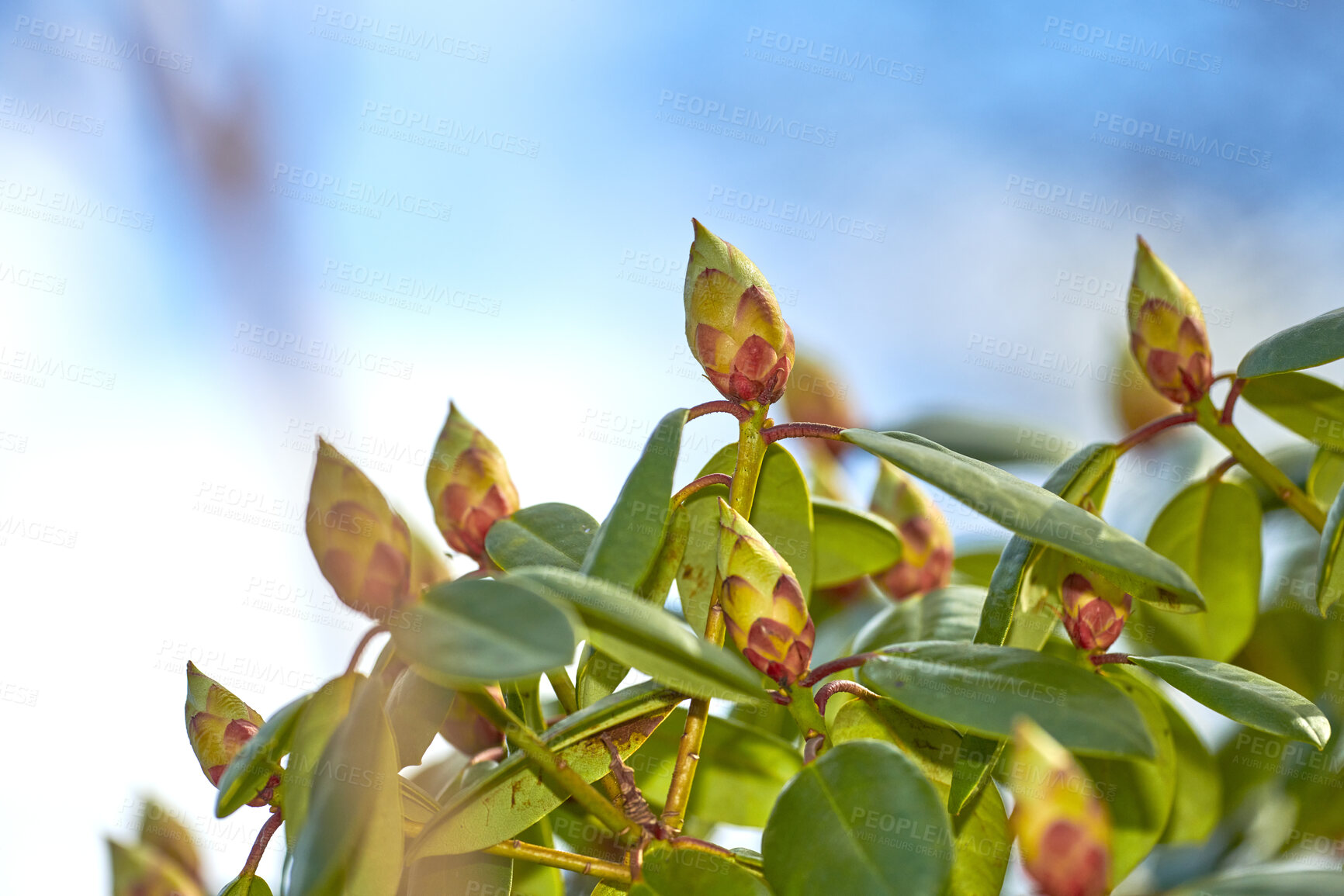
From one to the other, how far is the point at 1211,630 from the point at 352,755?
68 centimetres

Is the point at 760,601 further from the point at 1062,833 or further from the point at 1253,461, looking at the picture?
the point at 1253,461

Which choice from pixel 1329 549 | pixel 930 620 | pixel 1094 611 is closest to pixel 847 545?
pixel 930 620

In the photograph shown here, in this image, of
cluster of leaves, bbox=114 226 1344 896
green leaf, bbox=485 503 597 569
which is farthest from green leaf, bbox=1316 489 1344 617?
green leaf, bbox=485 503 597 569

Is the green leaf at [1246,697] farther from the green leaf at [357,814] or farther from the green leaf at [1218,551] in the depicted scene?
the green leaf at [357,814]

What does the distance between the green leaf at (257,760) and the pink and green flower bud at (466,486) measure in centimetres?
21

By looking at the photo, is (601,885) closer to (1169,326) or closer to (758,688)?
(758,688)

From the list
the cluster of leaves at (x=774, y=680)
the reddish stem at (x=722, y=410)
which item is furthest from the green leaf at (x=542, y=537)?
the reddish stem at (x=722, y=410)

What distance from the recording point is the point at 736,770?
0.70 metres

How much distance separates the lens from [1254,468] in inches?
26.9

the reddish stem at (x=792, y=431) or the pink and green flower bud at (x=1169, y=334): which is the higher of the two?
the pink and green flower bud at (x=1169, y=334)

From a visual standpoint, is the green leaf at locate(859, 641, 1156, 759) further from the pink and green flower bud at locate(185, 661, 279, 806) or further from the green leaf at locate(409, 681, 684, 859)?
the pink and green flower bud at locate(185, 661, 279, 806)

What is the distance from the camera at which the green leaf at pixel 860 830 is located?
14.4 inches

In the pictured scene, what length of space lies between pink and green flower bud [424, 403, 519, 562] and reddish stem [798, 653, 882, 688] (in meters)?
0.26

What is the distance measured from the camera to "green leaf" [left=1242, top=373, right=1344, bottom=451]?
0.69 metres
